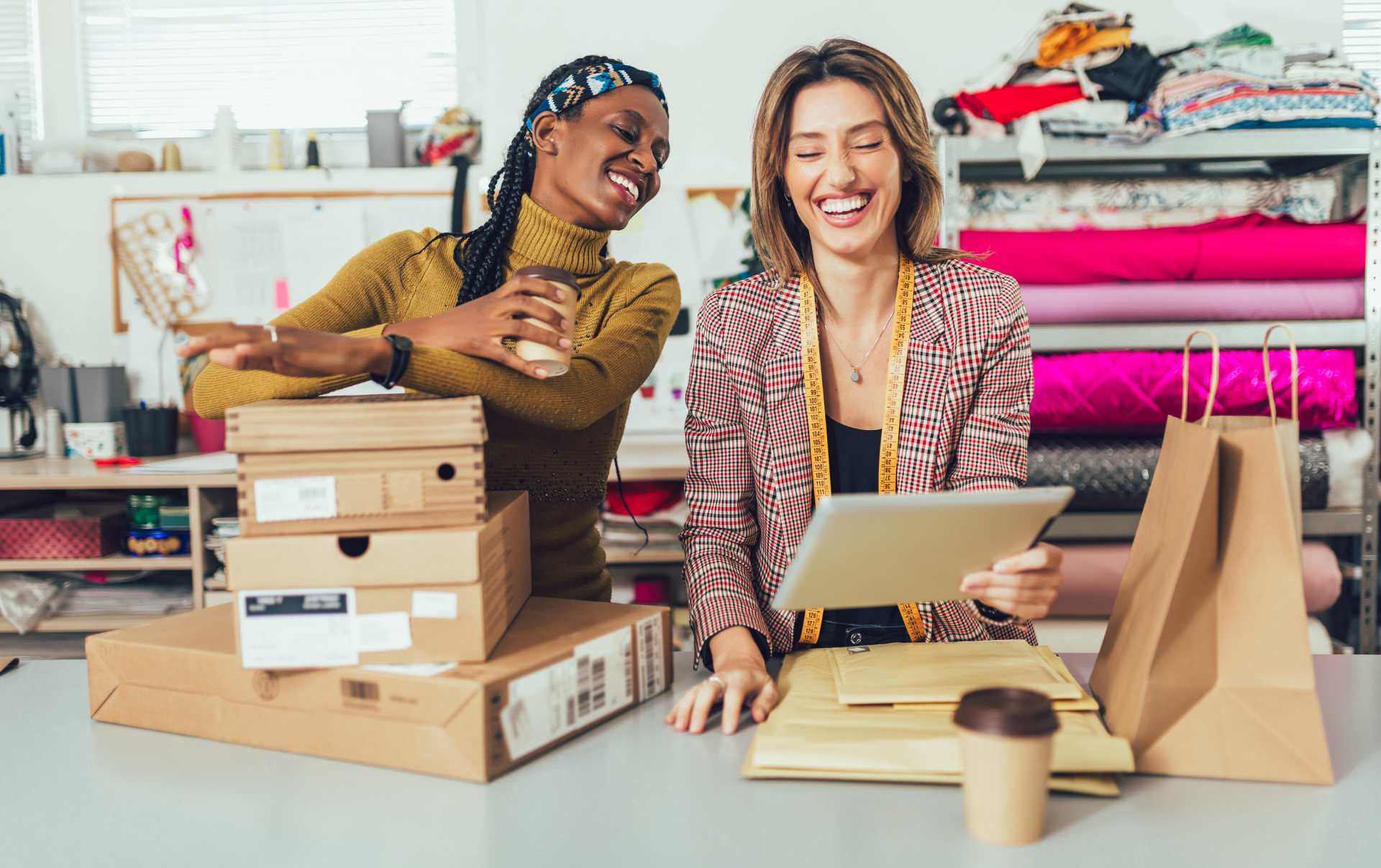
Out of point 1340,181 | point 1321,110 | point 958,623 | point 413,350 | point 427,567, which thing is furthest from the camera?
point 1340,181

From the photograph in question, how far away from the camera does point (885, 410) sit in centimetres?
139

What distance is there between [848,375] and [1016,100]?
4.38ft

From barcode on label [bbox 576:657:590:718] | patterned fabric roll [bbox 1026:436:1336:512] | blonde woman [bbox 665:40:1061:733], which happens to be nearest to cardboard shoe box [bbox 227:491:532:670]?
barcode on label [bbox 576:657:590:718]

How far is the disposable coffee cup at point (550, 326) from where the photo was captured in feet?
3.42

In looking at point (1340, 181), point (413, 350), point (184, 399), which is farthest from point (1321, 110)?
point (184, 399)

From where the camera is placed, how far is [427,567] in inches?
35.7

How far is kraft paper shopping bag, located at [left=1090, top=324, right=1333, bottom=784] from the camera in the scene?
0.86 meters

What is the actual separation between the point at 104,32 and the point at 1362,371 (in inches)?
140

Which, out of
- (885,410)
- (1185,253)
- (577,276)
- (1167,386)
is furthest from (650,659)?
(1185,253)

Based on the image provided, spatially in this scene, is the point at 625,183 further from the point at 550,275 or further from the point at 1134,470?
the point at 1134,470

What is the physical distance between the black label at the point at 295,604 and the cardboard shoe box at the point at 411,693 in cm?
6

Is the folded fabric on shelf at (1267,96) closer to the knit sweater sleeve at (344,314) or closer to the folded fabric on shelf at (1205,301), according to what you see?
the folded fabric on shelf at (1205,301)

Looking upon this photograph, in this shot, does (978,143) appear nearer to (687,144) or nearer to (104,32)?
(687,144)

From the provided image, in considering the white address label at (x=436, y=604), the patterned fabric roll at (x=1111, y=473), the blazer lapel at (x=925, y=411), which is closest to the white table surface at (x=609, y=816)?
the white address label at (x=436, y=604)
